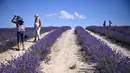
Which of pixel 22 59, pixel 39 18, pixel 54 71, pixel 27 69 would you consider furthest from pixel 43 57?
pixel 39 18

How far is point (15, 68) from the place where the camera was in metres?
4.47

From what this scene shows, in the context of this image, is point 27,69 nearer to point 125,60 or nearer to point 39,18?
point 125,60

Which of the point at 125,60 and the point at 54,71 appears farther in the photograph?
the point at 54,71

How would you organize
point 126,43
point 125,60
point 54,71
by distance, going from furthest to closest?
point 126,43
point 54,71
point 125,60

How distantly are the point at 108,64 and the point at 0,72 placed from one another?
223cm

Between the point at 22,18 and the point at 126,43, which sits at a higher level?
the point at 22,18

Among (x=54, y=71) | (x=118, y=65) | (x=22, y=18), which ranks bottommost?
(x=54, y=71)

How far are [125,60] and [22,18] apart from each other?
19.4 ft

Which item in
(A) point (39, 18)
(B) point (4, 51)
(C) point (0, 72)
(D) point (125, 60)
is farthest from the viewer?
(A) point (39, 18)

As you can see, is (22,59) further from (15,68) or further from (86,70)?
(86,70)

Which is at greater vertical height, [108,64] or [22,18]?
[22,18]

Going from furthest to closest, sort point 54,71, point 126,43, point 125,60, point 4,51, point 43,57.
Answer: point 126,43 → point 4,51 → point 43,57 → point 54,71 → point 125,60

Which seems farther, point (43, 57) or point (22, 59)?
point (43, 57)

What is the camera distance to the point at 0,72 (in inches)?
176
